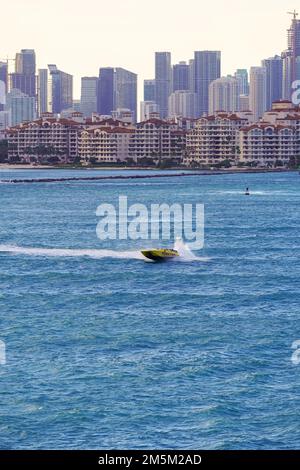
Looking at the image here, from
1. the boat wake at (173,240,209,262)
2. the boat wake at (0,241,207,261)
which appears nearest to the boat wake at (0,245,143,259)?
the boat wake at (0,241,207,261)

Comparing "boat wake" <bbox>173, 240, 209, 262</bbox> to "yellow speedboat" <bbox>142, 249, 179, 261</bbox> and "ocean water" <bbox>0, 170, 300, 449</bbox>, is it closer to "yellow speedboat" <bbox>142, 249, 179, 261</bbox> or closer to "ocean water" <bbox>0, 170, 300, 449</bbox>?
"ocean water" <bbox>0, 170, 300, 449</bbox>

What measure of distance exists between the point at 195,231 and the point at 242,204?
33.7 metres

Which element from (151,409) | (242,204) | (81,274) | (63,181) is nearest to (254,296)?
(81,274)

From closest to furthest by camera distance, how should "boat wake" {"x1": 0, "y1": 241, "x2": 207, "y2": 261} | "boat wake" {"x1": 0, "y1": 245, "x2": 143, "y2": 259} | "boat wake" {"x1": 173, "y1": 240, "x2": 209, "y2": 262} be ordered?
"boat wake" {"x1": 173, "y1": 240, "x2": 209, "y2": 262}, "boat wake" {"x1": 0, "y1": 241, "x2": 207, "y2": 261}, "boat wake" {"x1": 0, "y1": 245, "x2": 143, "y2": 259}

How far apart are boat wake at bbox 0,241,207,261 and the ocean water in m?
0.08

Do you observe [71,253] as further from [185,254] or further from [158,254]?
[158,254]

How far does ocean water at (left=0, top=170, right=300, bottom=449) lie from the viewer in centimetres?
2767

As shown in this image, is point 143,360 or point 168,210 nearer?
point 143,360

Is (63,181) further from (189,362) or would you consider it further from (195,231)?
(189,362)

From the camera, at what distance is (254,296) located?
46344mm

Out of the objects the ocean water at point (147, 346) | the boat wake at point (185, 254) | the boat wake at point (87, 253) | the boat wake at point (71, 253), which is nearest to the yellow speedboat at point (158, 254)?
the ocean water at point (147, 346)

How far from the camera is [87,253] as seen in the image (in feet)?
208

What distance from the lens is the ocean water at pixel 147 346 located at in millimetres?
27672

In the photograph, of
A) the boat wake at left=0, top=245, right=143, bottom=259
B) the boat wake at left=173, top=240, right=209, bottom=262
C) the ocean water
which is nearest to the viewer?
the ocean water
